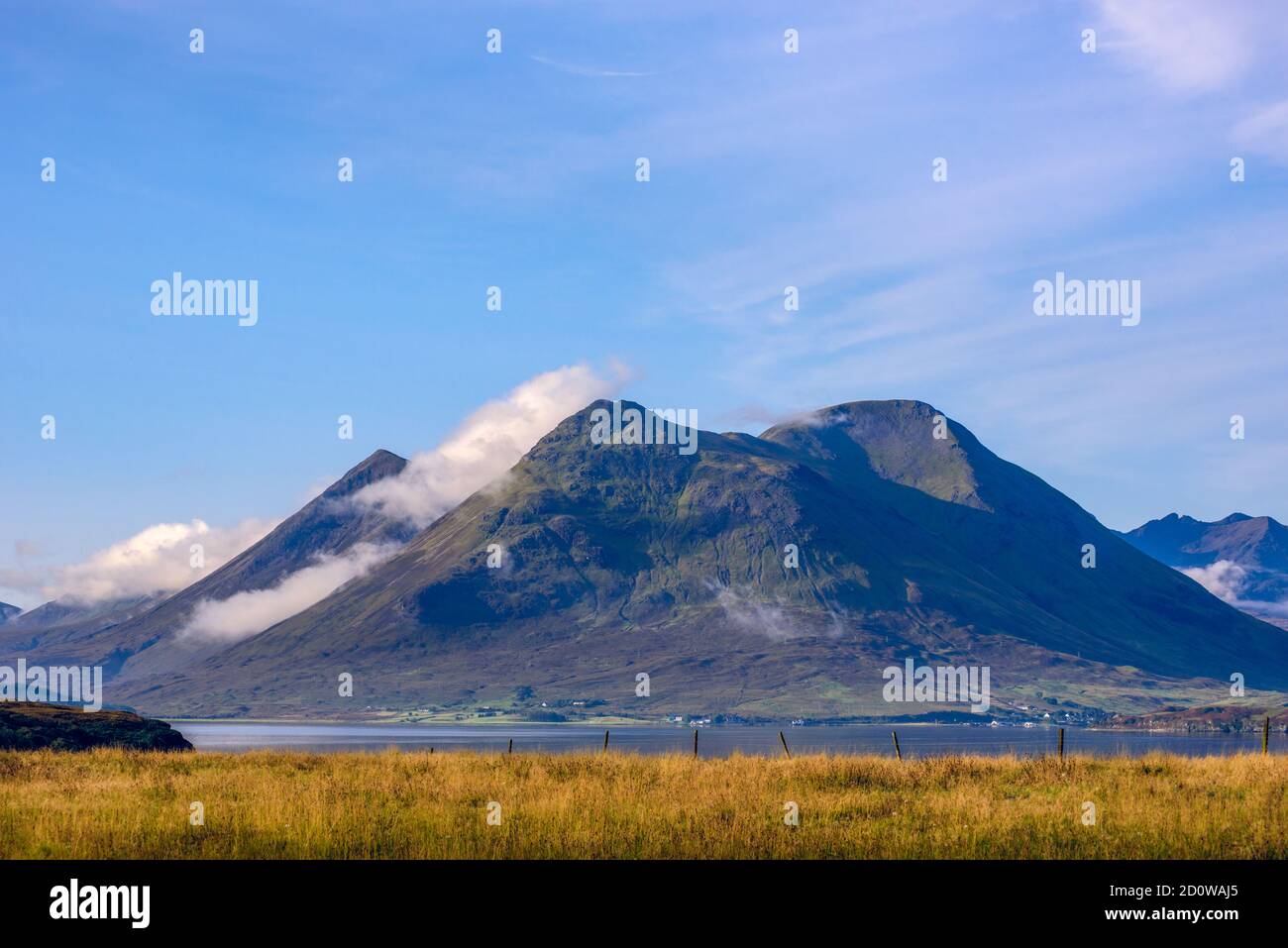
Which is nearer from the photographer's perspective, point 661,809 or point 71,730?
point 661,809

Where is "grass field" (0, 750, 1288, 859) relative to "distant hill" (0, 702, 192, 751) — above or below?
above

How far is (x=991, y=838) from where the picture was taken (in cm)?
3105

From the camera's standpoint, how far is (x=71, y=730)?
76938 mm

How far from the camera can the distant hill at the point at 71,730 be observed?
72.8 m

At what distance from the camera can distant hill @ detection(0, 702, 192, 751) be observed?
72.8 meters

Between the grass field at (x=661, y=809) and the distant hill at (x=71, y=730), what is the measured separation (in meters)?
26.9

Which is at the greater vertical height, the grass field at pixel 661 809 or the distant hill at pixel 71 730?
the grass field at pixel 661 809

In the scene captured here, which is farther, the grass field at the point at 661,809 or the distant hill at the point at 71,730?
the distant hill at the point at 71,730

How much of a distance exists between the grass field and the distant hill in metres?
26.9

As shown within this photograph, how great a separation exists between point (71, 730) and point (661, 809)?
180 ft

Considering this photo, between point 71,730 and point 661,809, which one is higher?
point 661,809

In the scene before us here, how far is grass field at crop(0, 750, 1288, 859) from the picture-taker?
2955cm

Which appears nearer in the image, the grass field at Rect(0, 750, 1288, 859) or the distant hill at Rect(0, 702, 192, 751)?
the grass field at Rect(0, 750, 1288, 859)
